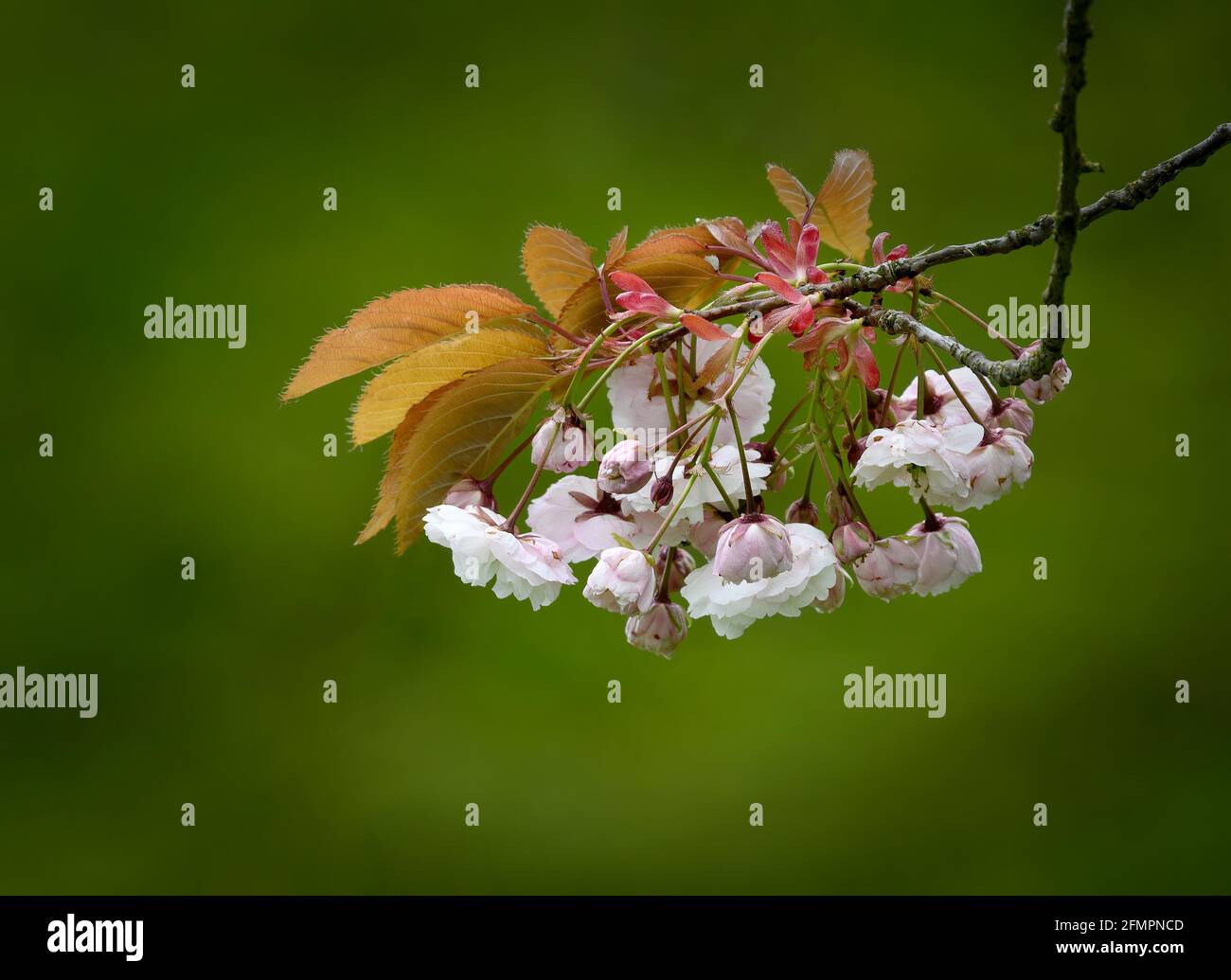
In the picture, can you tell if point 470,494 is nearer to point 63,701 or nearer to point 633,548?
point 633,548

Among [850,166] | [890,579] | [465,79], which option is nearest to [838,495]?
[890,579]

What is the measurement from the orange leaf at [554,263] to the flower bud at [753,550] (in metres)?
0.15

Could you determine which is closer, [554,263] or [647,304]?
[647,304]

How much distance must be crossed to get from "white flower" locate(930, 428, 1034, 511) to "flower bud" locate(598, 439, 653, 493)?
11 cm

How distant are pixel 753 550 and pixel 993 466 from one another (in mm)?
92

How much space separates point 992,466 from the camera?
0.39 metres

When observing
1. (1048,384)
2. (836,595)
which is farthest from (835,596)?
(1048,384)

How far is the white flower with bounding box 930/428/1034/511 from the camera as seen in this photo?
0.39m

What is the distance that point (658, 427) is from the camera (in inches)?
17.7

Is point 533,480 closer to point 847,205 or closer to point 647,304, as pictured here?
point 647,304

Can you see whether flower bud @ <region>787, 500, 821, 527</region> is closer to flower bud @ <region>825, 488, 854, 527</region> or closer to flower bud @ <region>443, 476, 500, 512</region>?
flower bud @ <region>825, 488, 854, 527</region>

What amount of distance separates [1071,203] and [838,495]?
15 centimetres

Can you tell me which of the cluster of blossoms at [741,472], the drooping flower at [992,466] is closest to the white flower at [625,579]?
the cluster of blossoms at [741,472]

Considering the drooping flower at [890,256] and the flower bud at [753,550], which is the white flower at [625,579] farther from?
the drooping flower at [890,256]
